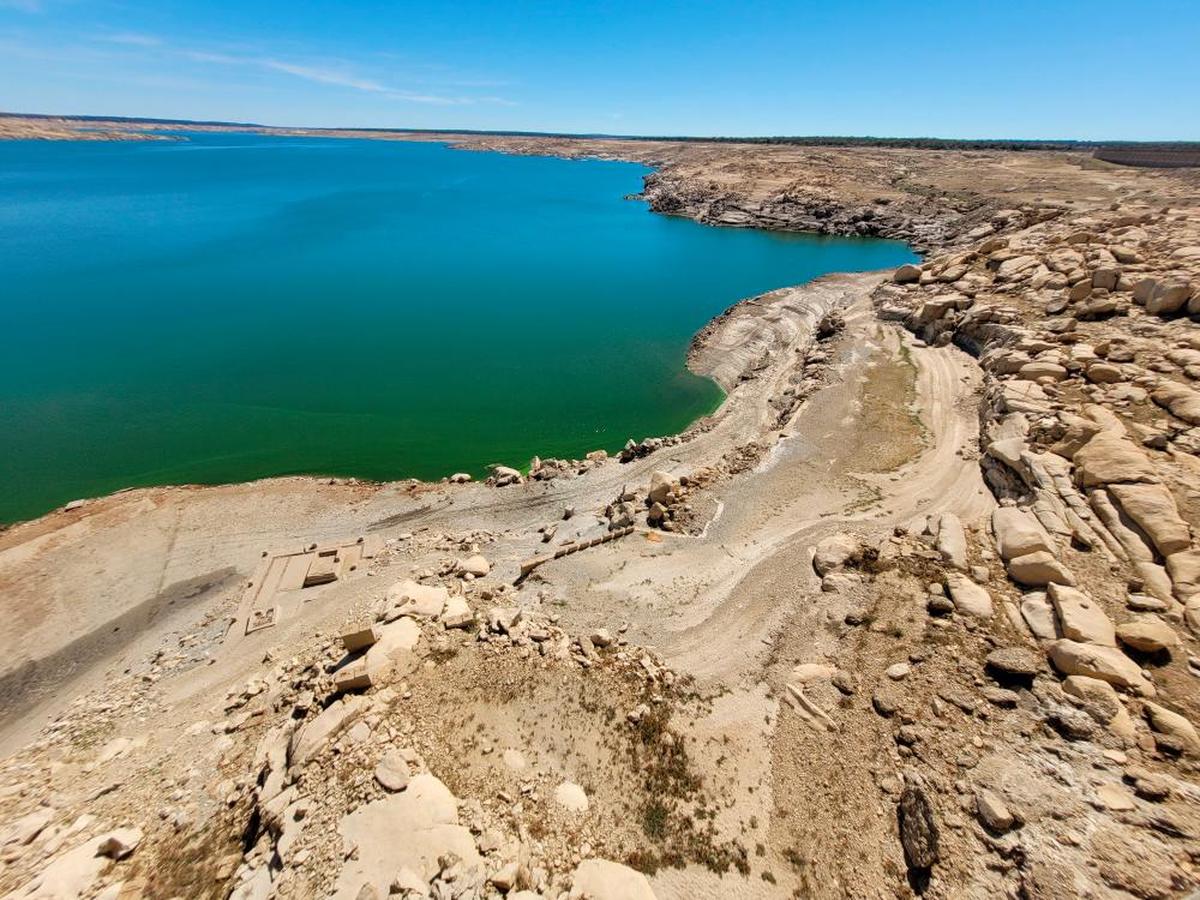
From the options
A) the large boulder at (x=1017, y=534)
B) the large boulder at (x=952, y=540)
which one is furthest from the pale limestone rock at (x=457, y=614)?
the large boulder at (x=1017, y=534)

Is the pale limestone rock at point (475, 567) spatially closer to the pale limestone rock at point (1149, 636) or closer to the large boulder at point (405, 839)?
the large boulder at point (405, 839)

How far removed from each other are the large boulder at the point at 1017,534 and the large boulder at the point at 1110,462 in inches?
85.5

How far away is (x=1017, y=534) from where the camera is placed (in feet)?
49.3

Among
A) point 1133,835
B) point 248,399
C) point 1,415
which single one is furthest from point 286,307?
point 1133,835

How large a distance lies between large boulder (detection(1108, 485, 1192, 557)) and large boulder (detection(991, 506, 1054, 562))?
80.6 inches

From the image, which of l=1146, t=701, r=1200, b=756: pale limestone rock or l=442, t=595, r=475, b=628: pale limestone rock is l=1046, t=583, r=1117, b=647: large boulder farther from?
l=442, t=595, r=475, b=628: pale limestone rock

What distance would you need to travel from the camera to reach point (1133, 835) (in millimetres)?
8609

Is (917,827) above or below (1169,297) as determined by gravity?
below

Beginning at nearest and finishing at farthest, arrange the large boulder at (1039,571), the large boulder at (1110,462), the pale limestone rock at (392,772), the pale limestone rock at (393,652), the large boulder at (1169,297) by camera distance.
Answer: the pale limestone rock at (392,772), the large boulder at (1039,571), the pale limestone rock at (393,652), the large boulder at (1110,462), the large boulder at (1169,297)

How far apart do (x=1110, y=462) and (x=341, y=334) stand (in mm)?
49701

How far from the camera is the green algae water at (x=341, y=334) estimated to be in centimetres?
3025

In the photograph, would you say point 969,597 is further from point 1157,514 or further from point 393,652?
point 393,652

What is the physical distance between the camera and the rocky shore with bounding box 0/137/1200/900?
988 centimetres

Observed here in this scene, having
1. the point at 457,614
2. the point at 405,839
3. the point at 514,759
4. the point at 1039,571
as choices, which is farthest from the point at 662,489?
the point at 405,839
